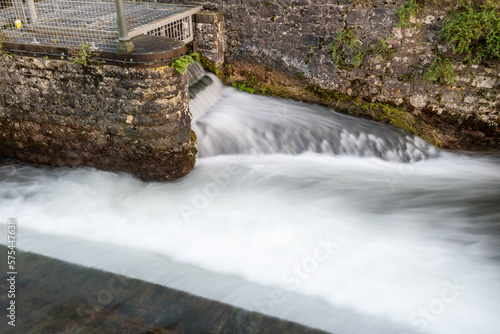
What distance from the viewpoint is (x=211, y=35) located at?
6.92 metres

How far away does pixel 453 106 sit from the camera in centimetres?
640

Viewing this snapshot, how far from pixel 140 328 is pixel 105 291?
613mm

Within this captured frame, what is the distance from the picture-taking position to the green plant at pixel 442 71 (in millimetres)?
6077

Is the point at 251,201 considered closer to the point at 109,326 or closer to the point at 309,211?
the point at 309,211

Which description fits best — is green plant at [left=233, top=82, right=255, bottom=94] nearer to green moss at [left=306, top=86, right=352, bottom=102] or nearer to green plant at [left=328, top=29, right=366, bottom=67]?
green moss at [left=306, top=86, right=352, bottom=102]

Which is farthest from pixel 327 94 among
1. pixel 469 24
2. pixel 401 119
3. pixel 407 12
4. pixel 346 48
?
pixel 469 24

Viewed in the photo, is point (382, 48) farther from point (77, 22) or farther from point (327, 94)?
point (77, 22)

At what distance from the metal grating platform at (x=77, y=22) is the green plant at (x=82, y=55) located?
0.35ft

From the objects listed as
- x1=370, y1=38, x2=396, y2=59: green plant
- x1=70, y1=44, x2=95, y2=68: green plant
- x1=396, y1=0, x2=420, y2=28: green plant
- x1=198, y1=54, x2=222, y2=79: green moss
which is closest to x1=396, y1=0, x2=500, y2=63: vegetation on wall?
x1=396, y1=0, x2=420, y2=28: green plant

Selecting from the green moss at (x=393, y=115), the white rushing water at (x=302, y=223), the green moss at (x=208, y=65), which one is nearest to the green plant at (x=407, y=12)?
the green moss at (x=393, y=115)

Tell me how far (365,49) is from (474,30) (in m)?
1.57

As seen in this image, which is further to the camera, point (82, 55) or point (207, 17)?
point (207, 17)

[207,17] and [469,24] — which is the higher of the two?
[469,24]

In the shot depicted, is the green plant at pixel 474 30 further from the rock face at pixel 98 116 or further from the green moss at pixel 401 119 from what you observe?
the rock face at pixel 98 116
